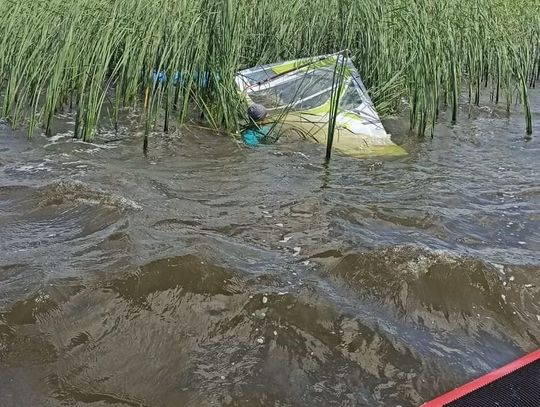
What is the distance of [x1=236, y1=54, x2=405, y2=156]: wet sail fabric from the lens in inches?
208

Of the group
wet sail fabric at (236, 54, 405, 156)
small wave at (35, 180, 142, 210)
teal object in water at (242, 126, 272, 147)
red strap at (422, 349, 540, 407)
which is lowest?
red strap at (422, 349, 540, 407)

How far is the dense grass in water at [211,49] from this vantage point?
484cm

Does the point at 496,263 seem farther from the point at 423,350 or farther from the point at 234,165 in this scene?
the point at 234,165

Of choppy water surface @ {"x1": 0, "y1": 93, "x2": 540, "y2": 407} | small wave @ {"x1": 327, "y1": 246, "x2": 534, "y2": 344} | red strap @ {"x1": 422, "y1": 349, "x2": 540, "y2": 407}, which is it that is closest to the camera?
red strap @ {"x1": 422, "y1": 349, "x2": 540, "y2": 407}

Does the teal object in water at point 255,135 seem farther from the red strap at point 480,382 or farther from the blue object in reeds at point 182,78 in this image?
the red strap at point 480,382

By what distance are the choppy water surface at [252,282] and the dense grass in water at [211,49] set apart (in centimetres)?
73

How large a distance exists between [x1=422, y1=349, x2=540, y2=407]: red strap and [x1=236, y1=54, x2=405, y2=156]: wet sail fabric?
3120 mm

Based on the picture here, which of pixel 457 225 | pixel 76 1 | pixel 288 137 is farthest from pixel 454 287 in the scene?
pixel 76 1

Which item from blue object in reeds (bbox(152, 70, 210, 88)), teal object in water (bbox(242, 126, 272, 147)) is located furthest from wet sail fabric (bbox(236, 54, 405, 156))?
blue object in reeds (bbox(152, 70, 210, 88))

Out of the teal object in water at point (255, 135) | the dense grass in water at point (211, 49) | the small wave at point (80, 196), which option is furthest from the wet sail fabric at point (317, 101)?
the small wave at point (80, 196)

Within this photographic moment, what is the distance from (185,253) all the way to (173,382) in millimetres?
879

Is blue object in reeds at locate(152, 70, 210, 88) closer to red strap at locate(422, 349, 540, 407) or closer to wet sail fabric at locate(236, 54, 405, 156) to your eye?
wet sail fabric at locate(236, 54, 405, 156)

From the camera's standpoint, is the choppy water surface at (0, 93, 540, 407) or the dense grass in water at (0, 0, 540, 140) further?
the dense grass in water at (0, 0, 540, 140)

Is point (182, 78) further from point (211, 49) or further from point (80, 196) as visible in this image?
point (80, 196)
